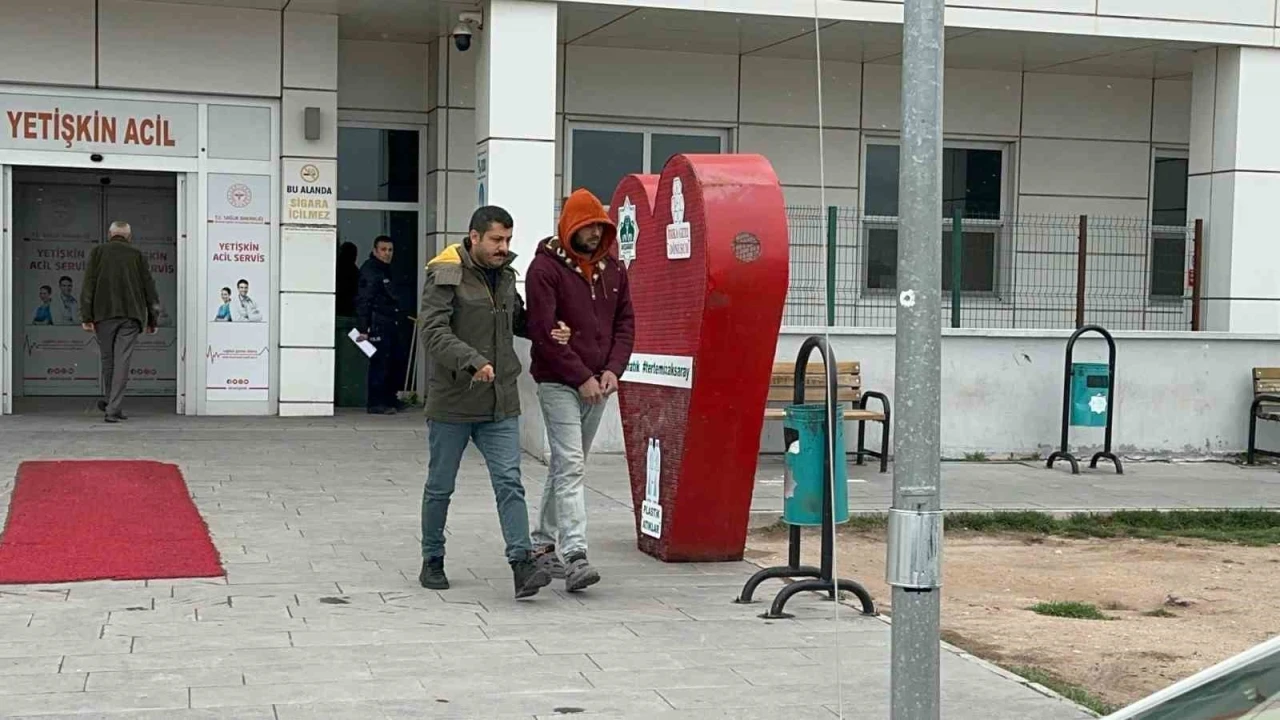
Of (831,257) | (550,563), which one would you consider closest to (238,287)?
(831,257)

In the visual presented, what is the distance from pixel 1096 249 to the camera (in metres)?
15.7

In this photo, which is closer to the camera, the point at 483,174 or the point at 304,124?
the point at 483,174

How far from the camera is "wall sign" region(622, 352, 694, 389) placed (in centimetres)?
791

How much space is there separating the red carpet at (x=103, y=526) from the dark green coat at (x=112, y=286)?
2.61 m

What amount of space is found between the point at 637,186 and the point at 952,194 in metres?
9.52

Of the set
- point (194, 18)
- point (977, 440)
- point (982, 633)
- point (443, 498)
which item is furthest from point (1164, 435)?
point (194, 18)

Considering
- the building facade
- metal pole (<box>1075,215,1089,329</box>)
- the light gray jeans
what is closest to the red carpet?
the light gray jeans

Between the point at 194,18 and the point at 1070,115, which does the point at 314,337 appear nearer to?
the point at 194,18

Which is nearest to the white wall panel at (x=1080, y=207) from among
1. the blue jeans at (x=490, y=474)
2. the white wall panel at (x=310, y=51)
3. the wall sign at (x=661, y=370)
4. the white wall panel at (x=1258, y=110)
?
the white wall panel at (x=1258, y=110)

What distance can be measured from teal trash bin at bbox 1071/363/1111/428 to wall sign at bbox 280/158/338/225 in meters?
7.21

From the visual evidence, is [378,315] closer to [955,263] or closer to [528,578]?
[955,263]

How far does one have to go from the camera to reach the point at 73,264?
17.1m

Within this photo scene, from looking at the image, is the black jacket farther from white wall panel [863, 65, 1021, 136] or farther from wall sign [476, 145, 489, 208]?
white wall panel [863, 65, 1021, 136]

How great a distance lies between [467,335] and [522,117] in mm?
6248
